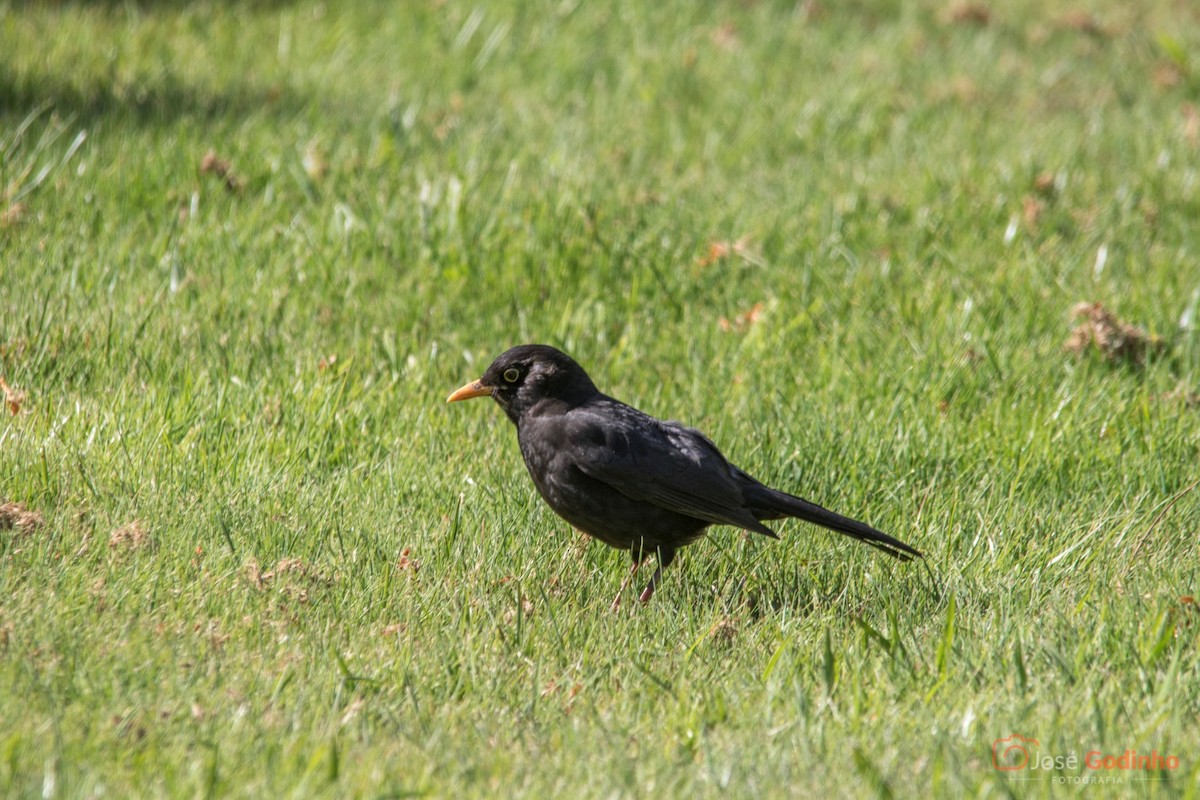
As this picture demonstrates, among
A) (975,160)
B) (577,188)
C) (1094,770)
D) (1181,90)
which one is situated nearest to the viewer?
(1094,770)

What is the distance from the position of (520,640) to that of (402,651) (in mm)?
358

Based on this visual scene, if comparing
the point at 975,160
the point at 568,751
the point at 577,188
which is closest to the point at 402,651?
the point at 568,751

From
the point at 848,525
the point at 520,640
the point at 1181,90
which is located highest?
the point at 1181,90

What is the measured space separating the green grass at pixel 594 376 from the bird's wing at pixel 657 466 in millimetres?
294

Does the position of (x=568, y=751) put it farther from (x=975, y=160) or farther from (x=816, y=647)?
(x=975, y=160)

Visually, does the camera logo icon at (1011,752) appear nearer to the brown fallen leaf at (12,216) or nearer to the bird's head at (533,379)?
the bird's head at (533,379)

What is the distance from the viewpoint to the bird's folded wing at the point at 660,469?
4.19 meters

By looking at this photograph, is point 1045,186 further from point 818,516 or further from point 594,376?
point 818,516

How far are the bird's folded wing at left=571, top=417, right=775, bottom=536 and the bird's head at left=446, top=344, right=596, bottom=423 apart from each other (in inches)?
9.9

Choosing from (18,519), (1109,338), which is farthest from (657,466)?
(1109,338)

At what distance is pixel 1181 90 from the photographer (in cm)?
897

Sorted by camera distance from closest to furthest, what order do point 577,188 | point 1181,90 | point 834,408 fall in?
point 834,408 → point 577,188 → point 1181,90

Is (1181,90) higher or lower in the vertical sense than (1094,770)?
higher

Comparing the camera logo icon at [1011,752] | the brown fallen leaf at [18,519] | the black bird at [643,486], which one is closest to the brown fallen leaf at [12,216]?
the brown fallen leaf at [18,519]
